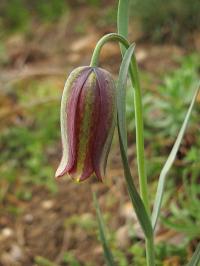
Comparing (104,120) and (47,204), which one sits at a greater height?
(104,120)

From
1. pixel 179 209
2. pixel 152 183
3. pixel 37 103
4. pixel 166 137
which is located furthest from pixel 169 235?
pixel 37 103

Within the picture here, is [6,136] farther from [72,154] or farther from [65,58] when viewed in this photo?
[72,154]

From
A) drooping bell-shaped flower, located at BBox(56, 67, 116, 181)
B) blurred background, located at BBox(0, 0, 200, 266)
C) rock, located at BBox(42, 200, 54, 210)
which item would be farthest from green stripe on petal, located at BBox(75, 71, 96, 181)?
rock, located at BBox(42, 200, 54, 210)

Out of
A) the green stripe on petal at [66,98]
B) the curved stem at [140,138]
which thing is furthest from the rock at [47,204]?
the green stripe on petal at [66,98]

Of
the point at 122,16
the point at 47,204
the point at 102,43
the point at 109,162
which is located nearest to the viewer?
the point at 102,43

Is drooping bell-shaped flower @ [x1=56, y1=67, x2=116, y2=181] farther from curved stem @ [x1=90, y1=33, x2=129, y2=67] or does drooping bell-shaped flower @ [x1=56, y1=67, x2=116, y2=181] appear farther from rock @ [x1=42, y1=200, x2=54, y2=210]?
rock @ [x1=42, y1=200, x2=54, y2=210]

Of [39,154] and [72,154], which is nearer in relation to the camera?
[72,154]

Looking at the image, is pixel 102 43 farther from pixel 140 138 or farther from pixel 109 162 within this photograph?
pixel 109 162

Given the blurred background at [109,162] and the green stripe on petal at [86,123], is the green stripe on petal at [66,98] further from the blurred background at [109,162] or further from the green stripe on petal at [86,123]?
the blurred background at [109,162]

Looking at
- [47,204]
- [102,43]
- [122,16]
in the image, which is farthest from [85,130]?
[47,204]
